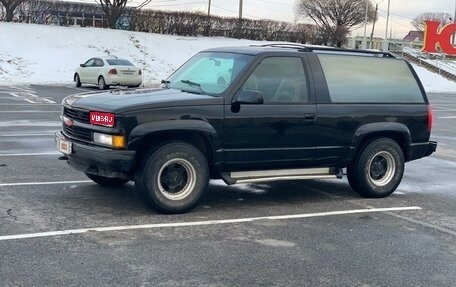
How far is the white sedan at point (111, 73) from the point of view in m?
26.2

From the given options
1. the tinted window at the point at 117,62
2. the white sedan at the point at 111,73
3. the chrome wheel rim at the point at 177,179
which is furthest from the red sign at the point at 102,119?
the tinted window at the point at 117,62

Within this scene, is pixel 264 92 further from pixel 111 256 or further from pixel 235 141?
pixel 111 256

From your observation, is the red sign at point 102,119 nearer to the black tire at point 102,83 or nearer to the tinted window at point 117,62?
the black tire at point 102,83

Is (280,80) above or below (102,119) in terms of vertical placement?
above

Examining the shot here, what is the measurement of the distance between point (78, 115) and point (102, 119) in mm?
495

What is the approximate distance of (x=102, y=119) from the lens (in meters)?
6.39

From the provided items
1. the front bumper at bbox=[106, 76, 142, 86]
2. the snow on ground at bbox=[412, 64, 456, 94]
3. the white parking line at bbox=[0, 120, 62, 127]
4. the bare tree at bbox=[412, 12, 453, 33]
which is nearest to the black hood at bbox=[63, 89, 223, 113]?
the white parking line at bbox=[0, 120, 62, 127]

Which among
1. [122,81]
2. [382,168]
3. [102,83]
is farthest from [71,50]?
[382,168]

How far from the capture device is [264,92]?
716cm

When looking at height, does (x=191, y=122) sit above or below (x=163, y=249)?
above

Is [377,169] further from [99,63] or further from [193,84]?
[99,63]

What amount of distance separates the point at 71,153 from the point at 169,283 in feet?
8.53

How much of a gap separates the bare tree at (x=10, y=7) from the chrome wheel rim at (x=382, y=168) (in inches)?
1273

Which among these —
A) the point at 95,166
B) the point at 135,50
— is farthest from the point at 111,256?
the point at 135,50
